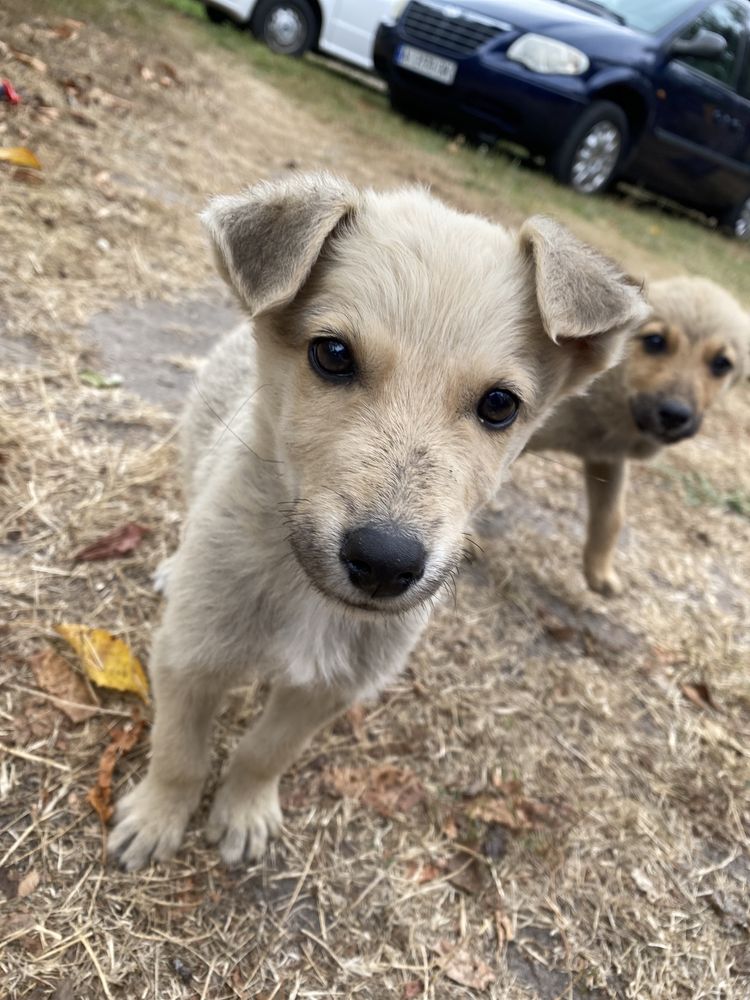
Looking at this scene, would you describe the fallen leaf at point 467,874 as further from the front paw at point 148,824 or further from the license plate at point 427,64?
the license plate at point 427,64

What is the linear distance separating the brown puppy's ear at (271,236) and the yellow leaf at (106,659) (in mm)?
1639

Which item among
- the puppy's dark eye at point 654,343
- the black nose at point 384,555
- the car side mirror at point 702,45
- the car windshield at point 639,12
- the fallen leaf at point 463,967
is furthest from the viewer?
the car windshield at point 639,12

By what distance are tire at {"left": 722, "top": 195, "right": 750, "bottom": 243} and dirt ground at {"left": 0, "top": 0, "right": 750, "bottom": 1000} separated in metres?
12.1

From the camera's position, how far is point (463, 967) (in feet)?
8.80

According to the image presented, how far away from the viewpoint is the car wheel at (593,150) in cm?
1176

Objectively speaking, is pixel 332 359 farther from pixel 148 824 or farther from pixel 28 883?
pixel 28 883

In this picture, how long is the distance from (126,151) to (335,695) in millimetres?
6189

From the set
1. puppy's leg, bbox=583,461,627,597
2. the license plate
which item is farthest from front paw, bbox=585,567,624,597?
the license plate

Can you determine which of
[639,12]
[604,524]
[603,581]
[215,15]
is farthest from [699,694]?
[215,15]

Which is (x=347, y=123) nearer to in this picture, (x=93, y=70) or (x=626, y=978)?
(x=93, y=70)

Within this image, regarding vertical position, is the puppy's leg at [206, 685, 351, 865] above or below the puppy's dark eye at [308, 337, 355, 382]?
below

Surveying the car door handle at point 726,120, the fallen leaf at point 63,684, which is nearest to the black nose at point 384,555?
the fallen leaf at point 63,684

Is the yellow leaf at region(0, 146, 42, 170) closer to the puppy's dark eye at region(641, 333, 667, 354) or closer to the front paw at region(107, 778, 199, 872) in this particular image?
the puppy's dark eye at region(641, 333, 667, 354)

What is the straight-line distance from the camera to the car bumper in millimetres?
11078
